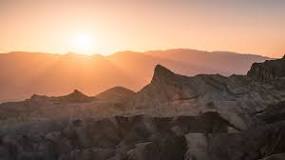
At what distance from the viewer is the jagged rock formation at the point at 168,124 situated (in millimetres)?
86375

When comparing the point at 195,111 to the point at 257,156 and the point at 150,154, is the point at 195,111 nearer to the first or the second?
the point at 150,154

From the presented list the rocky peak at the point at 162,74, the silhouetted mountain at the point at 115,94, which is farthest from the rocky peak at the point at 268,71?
the silhouetted mountain at the point at 115,94

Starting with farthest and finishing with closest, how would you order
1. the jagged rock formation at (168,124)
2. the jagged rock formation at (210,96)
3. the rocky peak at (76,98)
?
the rocky peak at (76,98), the jagged rock formation at (210,96), the jagged rock formation at (168,124)

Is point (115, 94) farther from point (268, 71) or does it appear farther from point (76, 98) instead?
point (268, 71)

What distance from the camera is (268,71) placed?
127562 mm

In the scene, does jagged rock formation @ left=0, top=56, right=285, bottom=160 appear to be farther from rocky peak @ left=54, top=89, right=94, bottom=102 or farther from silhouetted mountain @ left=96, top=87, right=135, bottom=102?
silhouetted mountain @ left=96, top=87, right=135, bottom=102

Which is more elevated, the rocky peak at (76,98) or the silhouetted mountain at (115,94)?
the silhouetted mountain at (115,94)

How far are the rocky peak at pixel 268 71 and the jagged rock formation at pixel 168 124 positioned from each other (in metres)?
0.22

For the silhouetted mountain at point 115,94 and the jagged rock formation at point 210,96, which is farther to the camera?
the silhouetted mountain at point 115,94

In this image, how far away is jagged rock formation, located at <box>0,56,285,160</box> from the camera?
8638 cm

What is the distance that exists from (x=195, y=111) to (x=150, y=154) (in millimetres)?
17074

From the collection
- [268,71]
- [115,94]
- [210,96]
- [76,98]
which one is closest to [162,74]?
[210,96]

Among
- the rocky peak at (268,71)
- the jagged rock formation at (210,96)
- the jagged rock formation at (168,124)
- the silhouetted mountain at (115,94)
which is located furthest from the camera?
the silhouetted mountain at (115,94)

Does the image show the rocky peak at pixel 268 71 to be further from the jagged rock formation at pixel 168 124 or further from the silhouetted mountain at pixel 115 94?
the silhouetted mountain at pixel 115 94
